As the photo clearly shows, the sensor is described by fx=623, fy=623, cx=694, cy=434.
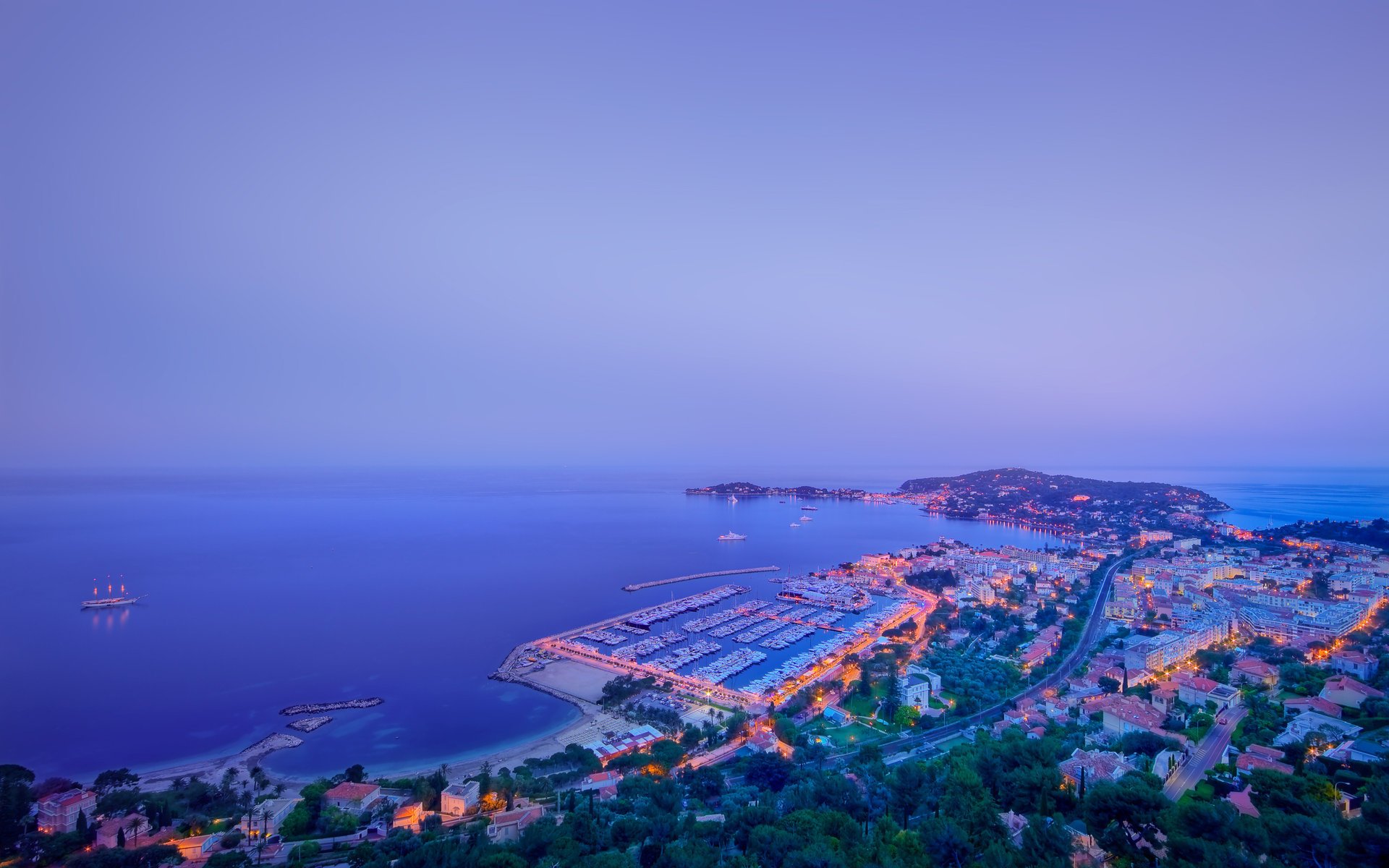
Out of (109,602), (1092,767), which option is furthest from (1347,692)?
(109,602)

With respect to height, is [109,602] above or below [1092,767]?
below

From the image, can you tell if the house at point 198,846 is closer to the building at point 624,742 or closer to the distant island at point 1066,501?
the building at point 624,742

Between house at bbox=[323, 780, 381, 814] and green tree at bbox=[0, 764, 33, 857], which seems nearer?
green tree at bbox=[0, 764, 33, 857]

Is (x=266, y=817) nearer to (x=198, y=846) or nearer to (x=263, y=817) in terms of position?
(x=263, y=817)

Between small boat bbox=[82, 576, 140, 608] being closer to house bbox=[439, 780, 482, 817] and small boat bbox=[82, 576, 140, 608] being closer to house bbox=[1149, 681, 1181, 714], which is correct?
house bbox=[439, 780, 482, 817]

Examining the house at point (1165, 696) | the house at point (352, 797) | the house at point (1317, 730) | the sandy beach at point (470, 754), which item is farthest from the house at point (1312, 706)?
the house at point (352, 797)

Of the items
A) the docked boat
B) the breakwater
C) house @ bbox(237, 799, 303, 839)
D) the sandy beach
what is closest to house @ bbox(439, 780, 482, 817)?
the sandy beach

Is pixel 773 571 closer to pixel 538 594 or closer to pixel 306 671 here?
pixel 538 594
